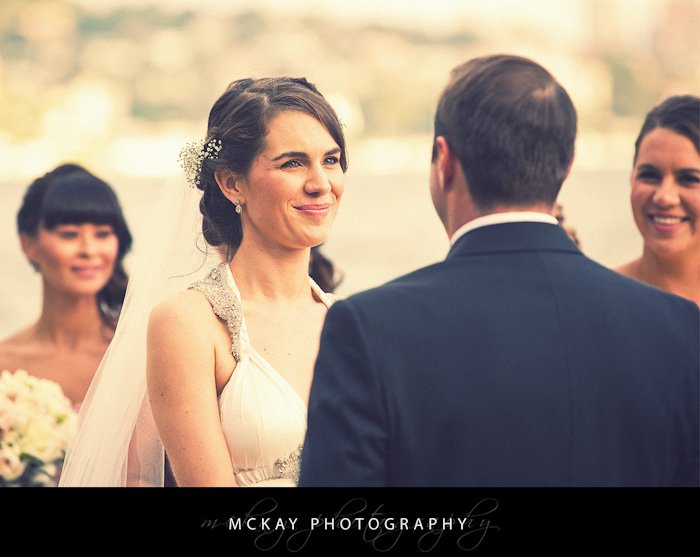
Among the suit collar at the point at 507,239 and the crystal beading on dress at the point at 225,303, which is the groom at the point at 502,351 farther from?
the crystal beading on dress at the point at 225,303

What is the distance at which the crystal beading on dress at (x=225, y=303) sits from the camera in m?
3.06

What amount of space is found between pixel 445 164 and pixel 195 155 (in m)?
1.48

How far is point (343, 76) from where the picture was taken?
11.4 meters

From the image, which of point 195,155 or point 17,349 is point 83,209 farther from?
point 195,155

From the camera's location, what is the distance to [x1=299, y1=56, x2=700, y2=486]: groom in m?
1.88

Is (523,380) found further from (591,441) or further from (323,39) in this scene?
(323,39)

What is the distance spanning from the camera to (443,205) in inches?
78.5

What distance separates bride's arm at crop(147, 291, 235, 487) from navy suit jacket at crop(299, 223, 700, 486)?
976mm

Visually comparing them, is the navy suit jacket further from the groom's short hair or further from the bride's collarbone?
the bride's collarbone

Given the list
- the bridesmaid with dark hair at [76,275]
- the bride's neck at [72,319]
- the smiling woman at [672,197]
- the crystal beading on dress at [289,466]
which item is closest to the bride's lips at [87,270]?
the bridesmaid with dark hair at [76,275]
